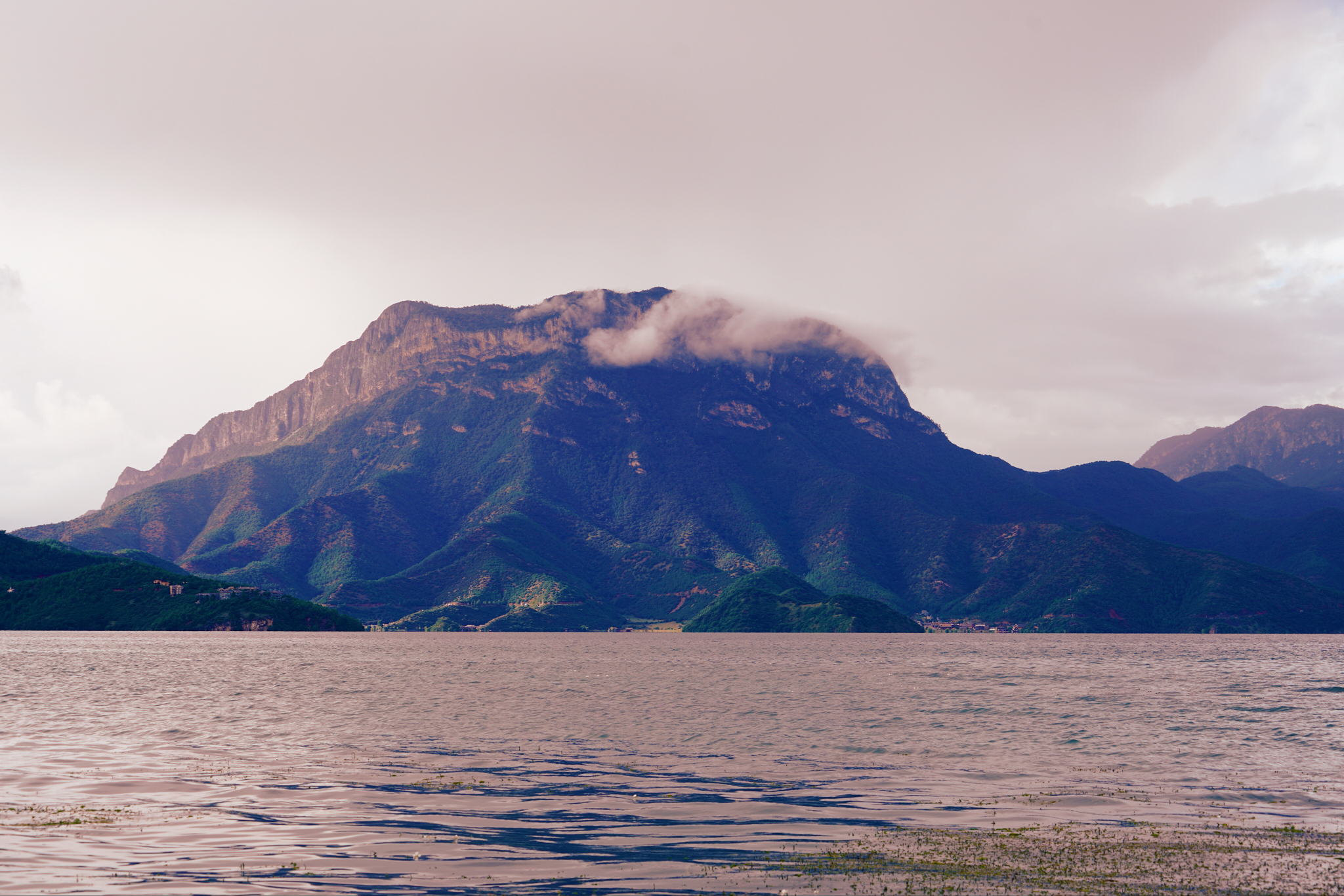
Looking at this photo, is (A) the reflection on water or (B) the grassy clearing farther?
(A) the reflection on water

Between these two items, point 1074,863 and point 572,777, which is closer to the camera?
point 1074,863

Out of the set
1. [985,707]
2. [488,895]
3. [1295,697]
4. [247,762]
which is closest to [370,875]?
[488,895]

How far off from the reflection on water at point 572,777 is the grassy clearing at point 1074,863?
2.50 meters

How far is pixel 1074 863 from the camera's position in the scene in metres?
36.2

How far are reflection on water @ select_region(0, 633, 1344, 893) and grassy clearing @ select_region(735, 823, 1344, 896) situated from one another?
2500 millimetres

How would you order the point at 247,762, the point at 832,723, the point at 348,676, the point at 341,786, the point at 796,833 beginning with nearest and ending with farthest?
the point at 796,833 < the point at 341,786 < the point at 247,762 < the point at 832,723 < the point at 348,676

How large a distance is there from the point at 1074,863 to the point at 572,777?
1212 inches

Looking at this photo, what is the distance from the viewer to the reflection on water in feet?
117

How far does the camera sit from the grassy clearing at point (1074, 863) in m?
32.5

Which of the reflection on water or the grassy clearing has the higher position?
the grassy clearing

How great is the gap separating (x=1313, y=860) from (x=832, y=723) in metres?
52.8

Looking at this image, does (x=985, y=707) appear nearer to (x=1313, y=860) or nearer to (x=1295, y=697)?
(x=1295, y=697)

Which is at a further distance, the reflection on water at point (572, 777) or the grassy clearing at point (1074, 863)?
the reflection on water at point (572, 777)

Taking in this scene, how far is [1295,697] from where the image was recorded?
11450 cm
